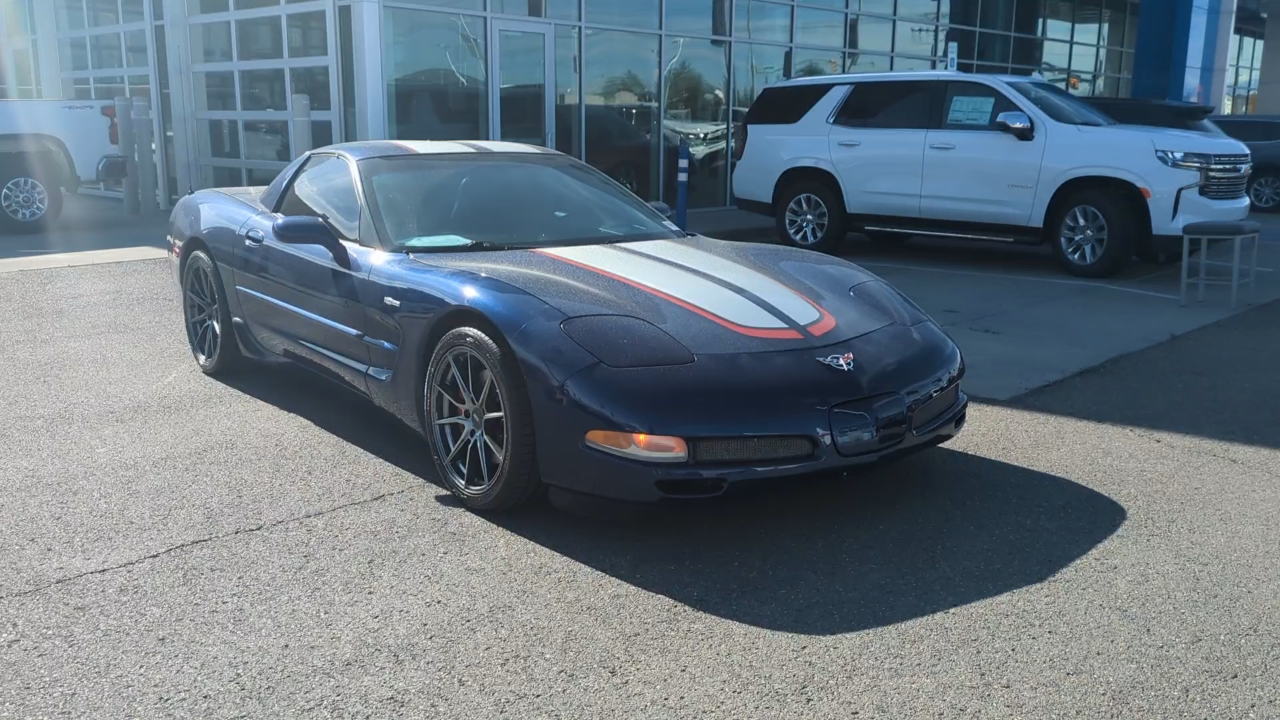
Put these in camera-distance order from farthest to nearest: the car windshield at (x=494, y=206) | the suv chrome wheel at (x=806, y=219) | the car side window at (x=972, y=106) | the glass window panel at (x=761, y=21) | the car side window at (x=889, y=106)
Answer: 1. the glass window panel at (x=761, y=21)
2. the suv chrome wheel at (x=806, y=219)
3. the car side window at (x=889, y=106)
4. the car side window at (x=972, y=106)
5. the car windshield at (x=494, y=206)

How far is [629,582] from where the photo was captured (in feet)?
12.5

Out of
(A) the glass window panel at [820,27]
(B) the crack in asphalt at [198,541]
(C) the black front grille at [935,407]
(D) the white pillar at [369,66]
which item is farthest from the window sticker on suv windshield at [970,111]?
(B) the crack in asphalt at [198,541]

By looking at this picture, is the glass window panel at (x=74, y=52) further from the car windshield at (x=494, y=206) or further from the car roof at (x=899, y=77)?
the car windshield at (x=494, y=206)

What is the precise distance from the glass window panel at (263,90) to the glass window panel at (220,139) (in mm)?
424

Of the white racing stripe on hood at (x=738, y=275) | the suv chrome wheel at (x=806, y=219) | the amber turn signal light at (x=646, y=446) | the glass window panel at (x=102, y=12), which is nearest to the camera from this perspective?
the amber turn signal light at (x=646, y=446)

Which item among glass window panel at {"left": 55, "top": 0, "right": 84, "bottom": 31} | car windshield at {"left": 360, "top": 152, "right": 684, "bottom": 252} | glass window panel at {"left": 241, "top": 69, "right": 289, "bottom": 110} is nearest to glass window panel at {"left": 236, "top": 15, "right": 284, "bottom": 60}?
glass window panel at {"left": 241, "top": 69, "right": 289, "bottom": 110}

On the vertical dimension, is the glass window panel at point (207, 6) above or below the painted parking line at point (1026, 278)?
above

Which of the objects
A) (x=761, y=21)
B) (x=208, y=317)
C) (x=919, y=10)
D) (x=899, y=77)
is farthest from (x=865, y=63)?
(x=208, y=317)

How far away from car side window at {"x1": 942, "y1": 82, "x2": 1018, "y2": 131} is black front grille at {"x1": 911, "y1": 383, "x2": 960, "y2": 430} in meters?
7.36

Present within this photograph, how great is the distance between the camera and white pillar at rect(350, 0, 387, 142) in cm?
1309

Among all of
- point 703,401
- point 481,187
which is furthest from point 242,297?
point 703,401

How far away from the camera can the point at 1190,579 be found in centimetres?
386

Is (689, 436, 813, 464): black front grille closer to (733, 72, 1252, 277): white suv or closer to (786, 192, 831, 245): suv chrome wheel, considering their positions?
(733, 72, 1252, 277): white suv

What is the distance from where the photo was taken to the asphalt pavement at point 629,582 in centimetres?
310
